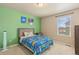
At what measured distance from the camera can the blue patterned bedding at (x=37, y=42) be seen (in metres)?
1.95

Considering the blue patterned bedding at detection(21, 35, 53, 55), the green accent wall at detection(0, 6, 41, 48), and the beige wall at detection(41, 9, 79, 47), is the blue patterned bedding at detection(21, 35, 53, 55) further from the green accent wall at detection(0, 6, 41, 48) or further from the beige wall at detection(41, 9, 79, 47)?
the green accent wall at detection(0, 6, 41, 48)

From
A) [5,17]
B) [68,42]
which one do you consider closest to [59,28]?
[68,42]

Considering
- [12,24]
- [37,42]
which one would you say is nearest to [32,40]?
[37,42]

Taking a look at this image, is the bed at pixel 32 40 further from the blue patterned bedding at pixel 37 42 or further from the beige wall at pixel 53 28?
the beige wall at pixel 53 28

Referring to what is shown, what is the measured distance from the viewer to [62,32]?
182 centimetres


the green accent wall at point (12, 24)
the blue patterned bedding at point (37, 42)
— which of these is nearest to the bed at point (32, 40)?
the blue patterned bedding at point (37, 42)

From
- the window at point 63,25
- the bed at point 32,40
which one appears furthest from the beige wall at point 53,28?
the bed at point 32,40

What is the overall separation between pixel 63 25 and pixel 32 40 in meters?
1.03

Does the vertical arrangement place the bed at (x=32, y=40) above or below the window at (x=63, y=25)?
below

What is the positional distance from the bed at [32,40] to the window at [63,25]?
42cm

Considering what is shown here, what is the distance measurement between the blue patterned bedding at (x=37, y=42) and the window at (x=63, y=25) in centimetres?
44

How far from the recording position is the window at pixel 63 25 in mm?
1701

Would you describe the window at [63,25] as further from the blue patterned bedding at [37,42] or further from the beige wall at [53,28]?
the blue patterned bedding at [37,42]

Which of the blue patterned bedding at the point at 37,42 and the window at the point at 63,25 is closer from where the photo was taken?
A: the window at the point at 63,25
